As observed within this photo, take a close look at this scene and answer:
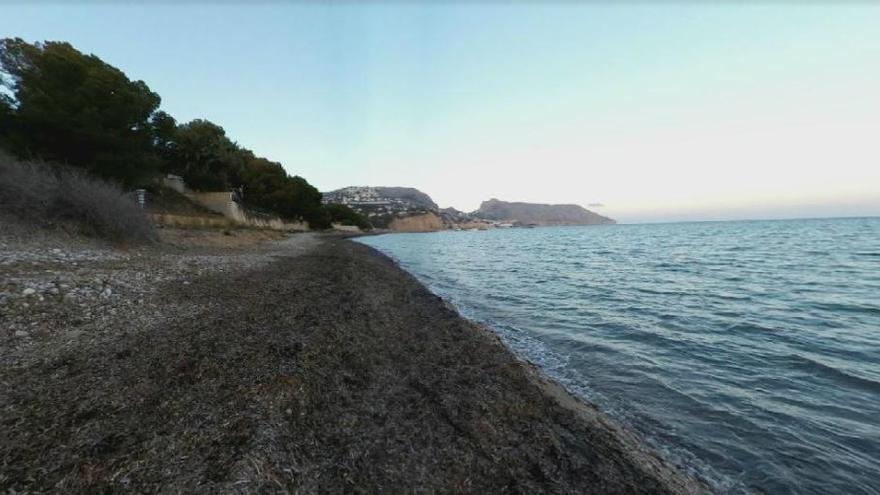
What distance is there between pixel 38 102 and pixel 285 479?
27.6 metres

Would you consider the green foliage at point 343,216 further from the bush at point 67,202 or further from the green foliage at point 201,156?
the bush at point 67,202

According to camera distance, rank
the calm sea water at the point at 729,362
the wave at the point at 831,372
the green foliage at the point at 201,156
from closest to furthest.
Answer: the calm sea water at the point at 729,362
the wave at the point at 831,372
the green foliage at the point at 201,156

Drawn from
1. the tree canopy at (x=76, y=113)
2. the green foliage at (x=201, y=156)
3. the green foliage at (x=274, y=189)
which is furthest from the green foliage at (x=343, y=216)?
the tree canopy at (x=76, y=113)

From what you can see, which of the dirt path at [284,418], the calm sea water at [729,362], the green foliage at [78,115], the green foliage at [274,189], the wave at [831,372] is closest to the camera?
the dirt path at [284,418]

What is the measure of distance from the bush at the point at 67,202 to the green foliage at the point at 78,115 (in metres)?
4.39

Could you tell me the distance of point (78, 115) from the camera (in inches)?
758

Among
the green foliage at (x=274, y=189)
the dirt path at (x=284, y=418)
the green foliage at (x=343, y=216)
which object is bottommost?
the dirt path at (x=284, y=418)

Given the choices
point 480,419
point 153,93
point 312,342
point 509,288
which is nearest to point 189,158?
point 153,93

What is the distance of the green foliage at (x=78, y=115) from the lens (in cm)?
1925

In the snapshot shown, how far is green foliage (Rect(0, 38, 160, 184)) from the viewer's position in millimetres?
19250

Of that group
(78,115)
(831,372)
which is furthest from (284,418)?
(78,115)

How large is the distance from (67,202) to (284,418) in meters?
16.4

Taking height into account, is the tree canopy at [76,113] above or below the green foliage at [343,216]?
above

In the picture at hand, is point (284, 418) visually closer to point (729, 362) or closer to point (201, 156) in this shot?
point (729, 362)
